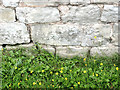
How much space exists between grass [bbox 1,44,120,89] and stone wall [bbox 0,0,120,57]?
15cm

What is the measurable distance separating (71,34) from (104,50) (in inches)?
25.9

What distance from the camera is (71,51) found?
2.69 meters

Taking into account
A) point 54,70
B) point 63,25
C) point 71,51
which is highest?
point 63,25

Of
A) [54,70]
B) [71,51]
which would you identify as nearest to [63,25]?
[71,51]

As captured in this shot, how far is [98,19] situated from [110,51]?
62 cm

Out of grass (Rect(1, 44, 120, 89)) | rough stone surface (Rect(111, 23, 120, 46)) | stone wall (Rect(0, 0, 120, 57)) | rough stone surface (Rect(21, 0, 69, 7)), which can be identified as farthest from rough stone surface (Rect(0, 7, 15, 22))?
rough stone surface (Rect(111, 23, 120, 46))

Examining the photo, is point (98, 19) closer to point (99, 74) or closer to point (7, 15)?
point (99, 74)

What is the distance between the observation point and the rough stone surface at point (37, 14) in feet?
8.04

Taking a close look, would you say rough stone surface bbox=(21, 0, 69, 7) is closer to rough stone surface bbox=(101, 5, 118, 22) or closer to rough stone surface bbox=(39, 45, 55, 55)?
rough stone surface bbox=(101, 5, 118, 22)

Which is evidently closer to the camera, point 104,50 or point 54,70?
point 54,70

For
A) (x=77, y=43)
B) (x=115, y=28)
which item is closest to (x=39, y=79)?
(x=77, y=43)

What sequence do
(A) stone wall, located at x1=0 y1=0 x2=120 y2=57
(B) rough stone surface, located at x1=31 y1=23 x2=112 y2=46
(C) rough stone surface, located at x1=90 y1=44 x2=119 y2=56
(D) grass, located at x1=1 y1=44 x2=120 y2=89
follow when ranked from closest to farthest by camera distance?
(D) grass, located at x1=1 y1=44 x2=120 y2=89 → (A) stone wall, located at x1=0 y1=0 x2=120 y2=57 → (B) rough stone surface, located at x1=31 y1=23 x2=112 y2=46 → (C) rough stone surface, located at x1=90 y1=44 x2=119 y2=56

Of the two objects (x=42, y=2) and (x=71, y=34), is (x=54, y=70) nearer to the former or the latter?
(x=71, y=34)

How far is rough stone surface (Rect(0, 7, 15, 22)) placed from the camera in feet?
8.19
